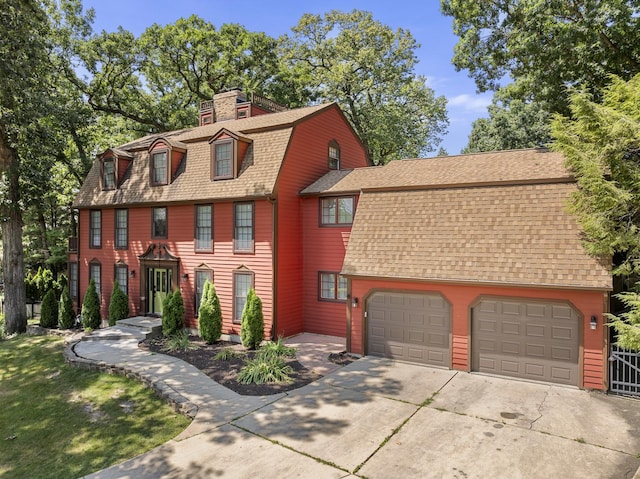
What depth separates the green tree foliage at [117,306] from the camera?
57.5ft

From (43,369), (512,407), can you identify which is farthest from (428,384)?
(43,369)

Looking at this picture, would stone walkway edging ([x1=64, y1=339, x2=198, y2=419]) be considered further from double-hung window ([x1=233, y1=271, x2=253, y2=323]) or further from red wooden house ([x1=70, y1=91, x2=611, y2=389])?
double-hung window ([x1=233, y1=271, x2=253, y2=323])

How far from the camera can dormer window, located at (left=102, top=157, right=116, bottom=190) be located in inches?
751

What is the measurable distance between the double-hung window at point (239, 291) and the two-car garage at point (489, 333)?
5047 mm

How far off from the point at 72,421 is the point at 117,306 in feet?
29.7

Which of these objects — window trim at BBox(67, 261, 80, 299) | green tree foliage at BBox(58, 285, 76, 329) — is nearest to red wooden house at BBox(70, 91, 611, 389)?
window trim at BBox(67, 261, 80, 299)

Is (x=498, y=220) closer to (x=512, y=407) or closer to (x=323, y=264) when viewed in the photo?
(x=512, y=407)

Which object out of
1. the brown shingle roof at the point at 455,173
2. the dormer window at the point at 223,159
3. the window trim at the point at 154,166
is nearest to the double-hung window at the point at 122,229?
the window trim at the point at 154,166

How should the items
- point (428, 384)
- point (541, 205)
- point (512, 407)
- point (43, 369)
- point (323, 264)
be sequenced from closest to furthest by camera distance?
point (512, 407) < point (428, 384) < point (541, 205) < point (43, 369) < point (323, 264)

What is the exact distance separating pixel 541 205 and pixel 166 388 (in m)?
10.9

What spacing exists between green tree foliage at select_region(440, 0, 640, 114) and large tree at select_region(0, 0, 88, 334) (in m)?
16.6

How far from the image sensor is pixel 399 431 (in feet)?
25.1

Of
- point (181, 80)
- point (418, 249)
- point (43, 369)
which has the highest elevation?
point (181, 80)

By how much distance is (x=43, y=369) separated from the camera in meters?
13.1
